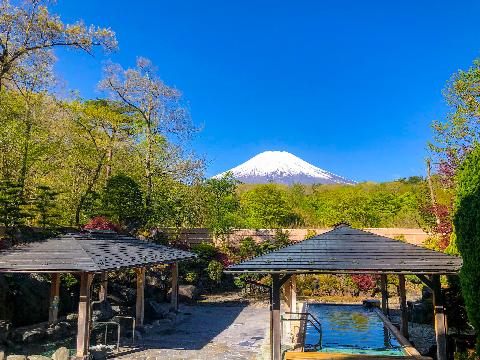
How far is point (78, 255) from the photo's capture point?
1128 cm

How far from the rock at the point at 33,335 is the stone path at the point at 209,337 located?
264 centimetres

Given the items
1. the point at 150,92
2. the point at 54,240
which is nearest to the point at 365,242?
the point at 54,240

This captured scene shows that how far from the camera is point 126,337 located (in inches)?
535

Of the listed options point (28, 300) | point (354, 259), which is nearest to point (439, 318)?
point (354, 259)

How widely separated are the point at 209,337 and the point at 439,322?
301 inches

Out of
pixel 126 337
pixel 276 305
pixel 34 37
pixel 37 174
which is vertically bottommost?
pixel 126 337

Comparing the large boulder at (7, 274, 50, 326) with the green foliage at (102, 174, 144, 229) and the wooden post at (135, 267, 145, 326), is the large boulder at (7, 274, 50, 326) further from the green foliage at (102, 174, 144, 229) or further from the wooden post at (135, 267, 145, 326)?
the green foliage at (102, 174, 144, 229)

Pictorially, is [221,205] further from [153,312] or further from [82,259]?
[82,259]

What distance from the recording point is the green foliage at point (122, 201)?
81.9ft

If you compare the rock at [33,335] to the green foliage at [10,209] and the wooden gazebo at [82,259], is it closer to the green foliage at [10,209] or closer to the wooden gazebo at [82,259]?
the wooden gazebo at [82,259]

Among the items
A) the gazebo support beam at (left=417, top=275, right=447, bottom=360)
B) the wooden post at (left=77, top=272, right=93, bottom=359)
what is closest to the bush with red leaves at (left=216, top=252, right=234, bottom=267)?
the wooden post at (left=77, top=272, right=93, bottom=359)

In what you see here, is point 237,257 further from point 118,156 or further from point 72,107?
point 72,107

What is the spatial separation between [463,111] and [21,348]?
1991cm

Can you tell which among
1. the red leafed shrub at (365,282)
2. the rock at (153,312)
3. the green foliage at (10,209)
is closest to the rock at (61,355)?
the rock at (153,312)
